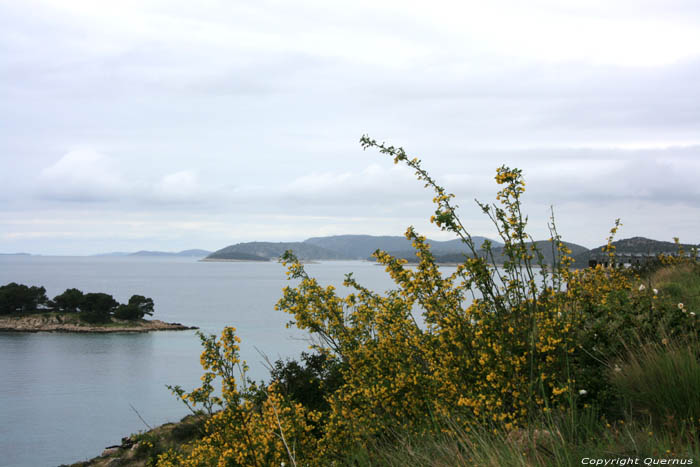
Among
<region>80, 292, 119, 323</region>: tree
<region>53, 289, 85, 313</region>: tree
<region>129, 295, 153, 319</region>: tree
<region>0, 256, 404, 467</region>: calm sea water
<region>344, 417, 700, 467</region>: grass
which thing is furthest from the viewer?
<region>129, 295, 153, 319</region>: tree

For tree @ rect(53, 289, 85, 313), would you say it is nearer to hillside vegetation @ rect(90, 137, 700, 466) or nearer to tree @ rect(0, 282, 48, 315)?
tree @ rect(0, 282, 48, 315)

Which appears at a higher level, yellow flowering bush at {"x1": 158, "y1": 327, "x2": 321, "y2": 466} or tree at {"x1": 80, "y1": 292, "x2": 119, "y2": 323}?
yellow flowering bush at {"x1": 158, "y1": 327, "x2": 321, "y2": 466}

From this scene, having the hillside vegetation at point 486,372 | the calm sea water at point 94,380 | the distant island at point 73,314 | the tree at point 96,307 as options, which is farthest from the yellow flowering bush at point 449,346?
the tree at point 96,307

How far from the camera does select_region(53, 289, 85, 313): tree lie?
84.4 meters

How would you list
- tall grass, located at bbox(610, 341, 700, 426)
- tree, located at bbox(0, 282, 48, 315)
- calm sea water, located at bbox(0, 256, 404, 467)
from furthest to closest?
tree, located at bbox(0, 282, 48, 315) < calm sea water, located at bbox(0, 256, 404, 467) < tall grass, located at bbox(610, 341, 700, 426)

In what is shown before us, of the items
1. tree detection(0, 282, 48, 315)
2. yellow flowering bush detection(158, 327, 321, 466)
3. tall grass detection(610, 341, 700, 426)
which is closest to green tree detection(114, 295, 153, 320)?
tree detection(0, 282, 48, 315)

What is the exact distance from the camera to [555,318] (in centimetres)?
489

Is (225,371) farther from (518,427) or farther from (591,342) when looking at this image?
(591,342)

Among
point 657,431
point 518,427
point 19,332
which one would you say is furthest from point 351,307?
point 19,332

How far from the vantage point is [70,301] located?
85.6m

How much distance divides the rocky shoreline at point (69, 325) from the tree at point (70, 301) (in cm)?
161

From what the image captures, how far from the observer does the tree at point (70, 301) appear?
277 ft

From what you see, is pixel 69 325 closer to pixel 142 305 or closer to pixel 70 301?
pixel 70 301

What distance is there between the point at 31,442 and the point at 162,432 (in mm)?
15709
